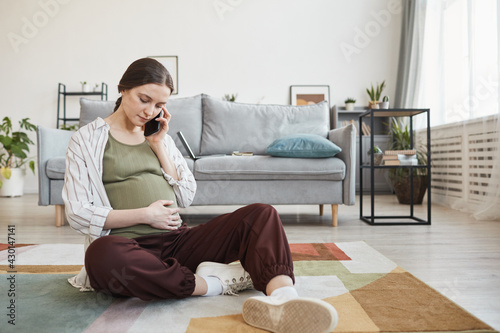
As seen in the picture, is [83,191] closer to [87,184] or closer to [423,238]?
[87,184]

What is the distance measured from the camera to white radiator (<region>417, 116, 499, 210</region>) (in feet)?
9.19

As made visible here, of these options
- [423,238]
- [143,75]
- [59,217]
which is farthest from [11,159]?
[423,238]

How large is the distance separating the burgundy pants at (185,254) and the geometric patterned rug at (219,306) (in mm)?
67

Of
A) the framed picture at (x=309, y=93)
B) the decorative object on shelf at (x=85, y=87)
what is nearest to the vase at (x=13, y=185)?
the decorative object on shelf at (x=85, y=87)

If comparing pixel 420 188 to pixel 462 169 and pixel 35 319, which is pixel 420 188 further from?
pixel 35 319

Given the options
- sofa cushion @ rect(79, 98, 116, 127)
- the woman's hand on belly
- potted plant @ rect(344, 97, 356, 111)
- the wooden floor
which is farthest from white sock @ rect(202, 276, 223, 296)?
potted plant @ rect(344, 97, 356, 111)

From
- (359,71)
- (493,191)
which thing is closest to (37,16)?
(359,71)

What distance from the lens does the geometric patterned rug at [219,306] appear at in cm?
89

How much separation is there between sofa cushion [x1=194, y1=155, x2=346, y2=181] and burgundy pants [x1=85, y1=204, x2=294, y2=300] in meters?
1.26

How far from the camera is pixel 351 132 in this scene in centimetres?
245

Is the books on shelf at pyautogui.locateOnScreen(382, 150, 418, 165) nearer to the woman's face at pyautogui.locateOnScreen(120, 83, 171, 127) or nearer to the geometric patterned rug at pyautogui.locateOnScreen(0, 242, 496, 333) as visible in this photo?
the geometric patterned rug at pyautogui.locateOnScreen(0, 242, 496, 333)

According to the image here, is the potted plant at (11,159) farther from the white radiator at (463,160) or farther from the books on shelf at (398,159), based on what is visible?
the white radiator at (463,160)

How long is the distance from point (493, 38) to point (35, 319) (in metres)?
3.10

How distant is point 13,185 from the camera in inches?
181
